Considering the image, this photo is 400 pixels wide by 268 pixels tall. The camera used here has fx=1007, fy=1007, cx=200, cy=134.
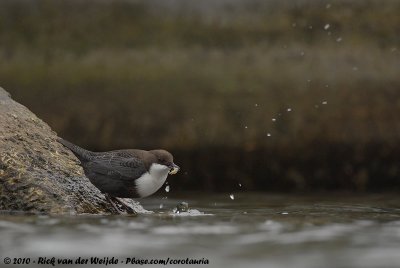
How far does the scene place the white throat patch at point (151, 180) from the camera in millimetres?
8383

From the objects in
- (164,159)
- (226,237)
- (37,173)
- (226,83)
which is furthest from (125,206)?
(226,83)

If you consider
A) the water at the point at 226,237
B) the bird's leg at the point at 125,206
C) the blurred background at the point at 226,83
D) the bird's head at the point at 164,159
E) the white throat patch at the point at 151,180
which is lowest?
the water at the point at 226,237

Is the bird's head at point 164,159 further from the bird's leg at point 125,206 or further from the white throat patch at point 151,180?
the bird's leg at point 125,206

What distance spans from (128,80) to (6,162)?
4063mm

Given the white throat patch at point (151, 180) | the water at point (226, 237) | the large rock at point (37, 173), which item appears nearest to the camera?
the water at point (226, 237)

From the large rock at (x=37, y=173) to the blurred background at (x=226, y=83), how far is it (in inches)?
118

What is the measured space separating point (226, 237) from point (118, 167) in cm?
230

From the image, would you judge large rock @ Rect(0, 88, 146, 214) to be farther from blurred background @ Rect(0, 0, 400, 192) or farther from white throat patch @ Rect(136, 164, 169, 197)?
blurred background @ Rect(0, 0, 400, 192)

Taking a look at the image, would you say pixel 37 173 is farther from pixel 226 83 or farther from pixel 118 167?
pixel 226 83

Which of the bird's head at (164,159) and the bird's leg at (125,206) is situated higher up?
the bird's head at (164,159)

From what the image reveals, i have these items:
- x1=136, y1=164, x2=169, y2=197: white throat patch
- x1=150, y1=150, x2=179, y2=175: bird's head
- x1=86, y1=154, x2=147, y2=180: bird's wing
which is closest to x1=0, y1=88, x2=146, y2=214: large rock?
x1=86, y1=154, x2=147, y2=180: bird's wing

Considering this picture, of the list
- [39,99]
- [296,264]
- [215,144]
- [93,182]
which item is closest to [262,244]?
[296,264]

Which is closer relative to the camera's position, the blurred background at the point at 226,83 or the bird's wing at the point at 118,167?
the bird's wing at the point at 118,167

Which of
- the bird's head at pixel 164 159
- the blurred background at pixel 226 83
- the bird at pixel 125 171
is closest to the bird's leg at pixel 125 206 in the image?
the bird at pixel 125 171
